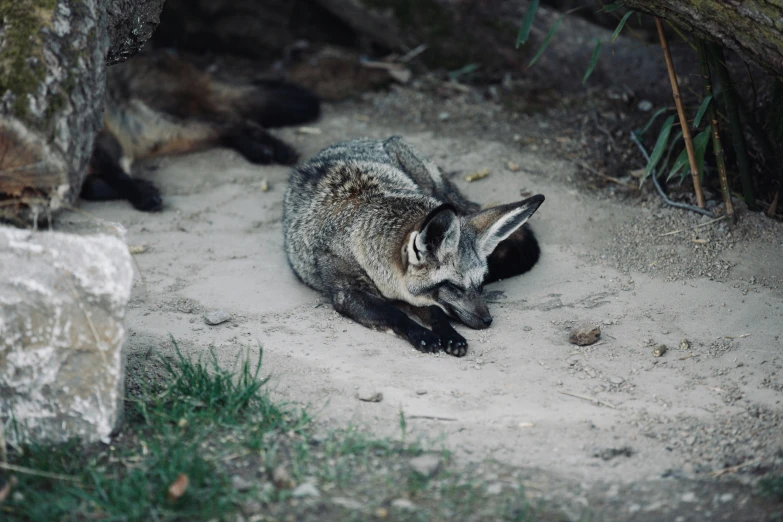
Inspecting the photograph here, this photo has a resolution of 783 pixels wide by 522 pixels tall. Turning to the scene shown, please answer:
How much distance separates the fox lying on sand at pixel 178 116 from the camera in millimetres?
6805

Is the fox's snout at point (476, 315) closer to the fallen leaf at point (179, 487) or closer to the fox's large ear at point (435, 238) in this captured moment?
the fox's large ear at point (435, 238)

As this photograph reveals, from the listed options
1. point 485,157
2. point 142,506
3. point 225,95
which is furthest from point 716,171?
point 142,506

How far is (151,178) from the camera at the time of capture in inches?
273

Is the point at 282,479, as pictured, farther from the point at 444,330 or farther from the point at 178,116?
the point at 178,116

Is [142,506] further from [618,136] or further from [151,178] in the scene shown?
[618,136]

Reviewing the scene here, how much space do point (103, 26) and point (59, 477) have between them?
2005 millimetres

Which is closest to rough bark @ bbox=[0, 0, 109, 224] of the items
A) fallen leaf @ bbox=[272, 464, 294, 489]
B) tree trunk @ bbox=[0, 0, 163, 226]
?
tree trunk @ bbox=[0, 0, 163, 226]

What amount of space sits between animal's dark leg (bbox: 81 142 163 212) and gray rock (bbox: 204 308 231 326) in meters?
1.95

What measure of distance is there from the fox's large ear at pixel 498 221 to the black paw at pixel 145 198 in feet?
8.80

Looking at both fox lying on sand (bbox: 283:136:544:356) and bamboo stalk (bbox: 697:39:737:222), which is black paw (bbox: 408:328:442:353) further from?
bamboo stalk (bbox: 697:39:737:222)

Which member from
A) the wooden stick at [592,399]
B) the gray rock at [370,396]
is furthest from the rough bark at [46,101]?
the wooden stick at [592,399]

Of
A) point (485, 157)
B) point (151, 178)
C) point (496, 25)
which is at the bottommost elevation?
point (151, 178)

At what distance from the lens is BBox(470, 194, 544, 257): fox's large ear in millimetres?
4879

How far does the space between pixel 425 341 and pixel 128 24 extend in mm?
2342
